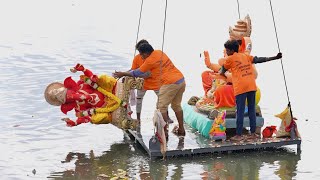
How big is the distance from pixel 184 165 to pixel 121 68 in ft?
22.0

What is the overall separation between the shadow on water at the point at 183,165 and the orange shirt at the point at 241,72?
0.95m

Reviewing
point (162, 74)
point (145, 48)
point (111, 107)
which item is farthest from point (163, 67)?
point (111, 107)

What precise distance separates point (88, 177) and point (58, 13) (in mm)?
15880

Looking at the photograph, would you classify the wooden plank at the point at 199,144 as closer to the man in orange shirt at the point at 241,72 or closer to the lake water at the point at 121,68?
the lake water at the point at 121,68

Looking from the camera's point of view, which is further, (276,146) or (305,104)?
(305,104)

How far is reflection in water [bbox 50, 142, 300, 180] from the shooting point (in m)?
11.4

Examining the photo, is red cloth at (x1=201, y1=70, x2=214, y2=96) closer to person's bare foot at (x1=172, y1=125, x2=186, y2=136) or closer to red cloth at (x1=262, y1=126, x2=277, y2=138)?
person's bare foot at (x1=172, y1=125, x2=186, y2=136)

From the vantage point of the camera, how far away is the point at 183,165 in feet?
38.7

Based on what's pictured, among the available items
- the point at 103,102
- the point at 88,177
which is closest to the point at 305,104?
the point at 103,102

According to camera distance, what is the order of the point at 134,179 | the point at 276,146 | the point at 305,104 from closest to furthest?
the point at 134,179, the point at 276,146, the point at 305,104

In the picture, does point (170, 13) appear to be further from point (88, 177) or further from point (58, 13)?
point (88, 177)

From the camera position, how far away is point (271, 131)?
12.8 meters

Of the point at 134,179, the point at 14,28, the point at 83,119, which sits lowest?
the point at 134,179

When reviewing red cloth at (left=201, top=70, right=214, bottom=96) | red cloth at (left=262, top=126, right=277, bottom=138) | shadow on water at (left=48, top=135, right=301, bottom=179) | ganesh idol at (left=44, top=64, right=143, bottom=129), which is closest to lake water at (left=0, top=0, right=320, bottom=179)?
shadow on water at (left=48, top=135, right=301, bottom=179)
